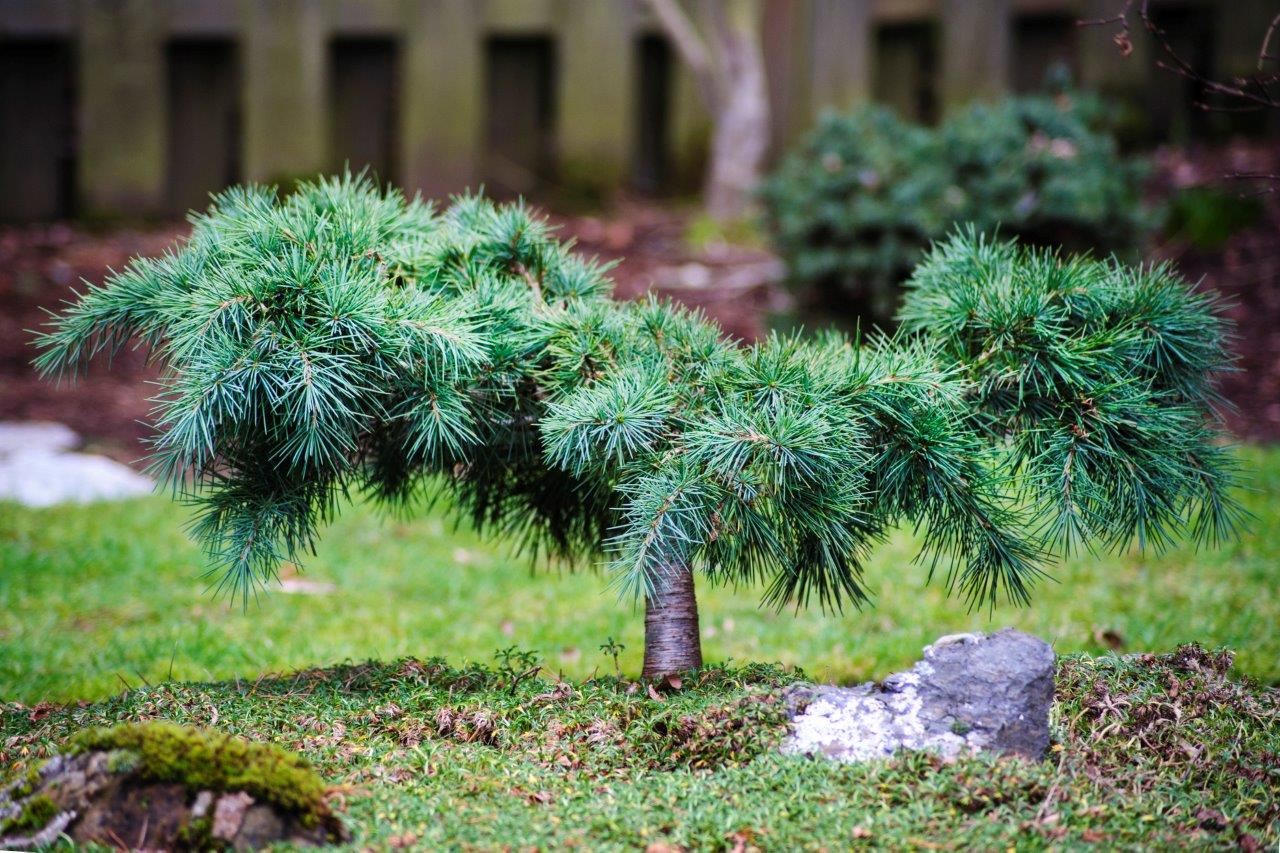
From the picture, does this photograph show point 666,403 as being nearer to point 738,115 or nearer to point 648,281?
point 648,281

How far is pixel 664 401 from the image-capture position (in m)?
2.94

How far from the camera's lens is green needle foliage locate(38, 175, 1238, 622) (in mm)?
2799

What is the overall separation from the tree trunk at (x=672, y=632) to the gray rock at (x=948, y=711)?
36 centimetres

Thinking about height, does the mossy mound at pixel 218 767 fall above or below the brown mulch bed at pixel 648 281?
below

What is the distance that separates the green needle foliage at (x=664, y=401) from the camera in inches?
110

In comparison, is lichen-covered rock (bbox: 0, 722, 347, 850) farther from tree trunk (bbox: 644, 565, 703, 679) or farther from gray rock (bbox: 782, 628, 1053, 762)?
gray rock (bbox: 782, 628, 1053, 762)

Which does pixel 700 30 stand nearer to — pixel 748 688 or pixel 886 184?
pixel 886 184

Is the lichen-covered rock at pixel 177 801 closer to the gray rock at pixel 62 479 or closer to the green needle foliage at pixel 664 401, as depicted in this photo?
the green needle foliage at pixel 664 401

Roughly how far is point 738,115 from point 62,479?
216 inches

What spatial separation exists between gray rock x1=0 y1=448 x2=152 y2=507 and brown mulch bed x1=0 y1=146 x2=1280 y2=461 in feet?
1.23

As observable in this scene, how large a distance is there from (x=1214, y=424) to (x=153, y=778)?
2.78m

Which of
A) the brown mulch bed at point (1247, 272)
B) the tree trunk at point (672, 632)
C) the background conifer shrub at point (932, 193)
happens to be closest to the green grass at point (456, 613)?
the tree trunk at point (672, 632)

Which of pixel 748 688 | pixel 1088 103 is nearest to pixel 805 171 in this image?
pixel 1088 103

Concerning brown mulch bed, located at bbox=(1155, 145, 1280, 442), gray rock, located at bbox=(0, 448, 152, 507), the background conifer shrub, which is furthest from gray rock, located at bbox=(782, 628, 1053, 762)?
gray rock, located at bbox=(0, 448, 152, 507)
